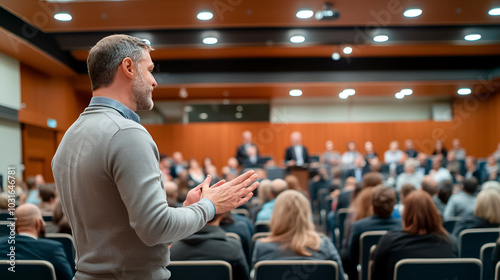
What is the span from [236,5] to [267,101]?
7.59m

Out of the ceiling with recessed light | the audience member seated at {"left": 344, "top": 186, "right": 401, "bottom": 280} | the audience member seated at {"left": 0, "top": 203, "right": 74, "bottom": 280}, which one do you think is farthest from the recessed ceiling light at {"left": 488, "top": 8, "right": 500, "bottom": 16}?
the audience member seated at {"left": 0, "top": 203, "right": 74, "bottom": 280}

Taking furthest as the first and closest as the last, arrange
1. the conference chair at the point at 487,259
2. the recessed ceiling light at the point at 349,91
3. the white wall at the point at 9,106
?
1. the recessed ceiling light at the point at 349,91
2. the white wall at the point at 9,106
3. the conference chair at the point at 487,259

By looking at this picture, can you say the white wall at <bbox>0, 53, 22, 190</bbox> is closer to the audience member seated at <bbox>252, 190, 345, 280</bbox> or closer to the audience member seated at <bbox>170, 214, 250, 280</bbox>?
the audience member seated at <bbox>170, 214, 250, 280</bbox>

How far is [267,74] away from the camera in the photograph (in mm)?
10945

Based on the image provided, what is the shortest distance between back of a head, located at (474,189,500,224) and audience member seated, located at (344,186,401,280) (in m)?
0.69

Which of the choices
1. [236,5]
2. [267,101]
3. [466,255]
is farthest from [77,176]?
[267,101]

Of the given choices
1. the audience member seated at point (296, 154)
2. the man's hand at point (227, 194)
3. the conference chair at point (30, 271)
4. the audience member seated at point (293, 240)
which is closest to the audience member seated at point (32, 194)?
the conference chair at point (30, 271)

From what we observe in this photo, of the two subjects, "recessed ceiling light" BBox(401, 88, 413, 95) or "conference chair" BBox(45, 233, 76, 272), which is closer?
"conference chair" BBox(45, 233, 76, 272)

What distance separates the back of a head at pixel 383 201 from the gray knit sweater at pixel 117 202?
2.50 meters

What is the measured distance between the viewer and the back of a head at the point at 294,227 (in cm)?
263

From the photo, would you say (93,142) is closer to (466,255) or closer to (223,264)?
(223,264)

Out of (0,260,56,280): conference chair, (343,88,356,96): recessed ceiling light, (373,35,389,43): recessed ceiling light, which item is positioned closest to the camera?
(0,260,56,280): conference chair

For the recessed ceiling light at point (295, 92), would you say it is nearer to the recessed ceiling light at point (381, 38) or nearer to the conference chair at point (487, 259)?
the recessed ceiling light at point (381, 38)

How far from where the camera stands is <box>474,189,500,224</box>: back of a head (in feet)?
11.6
